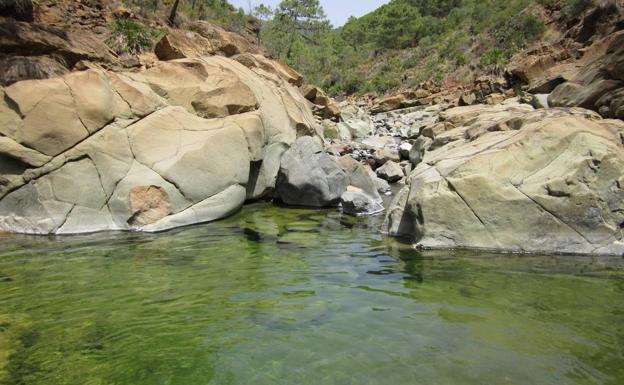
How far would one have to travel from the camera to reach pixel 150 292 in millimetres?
4793

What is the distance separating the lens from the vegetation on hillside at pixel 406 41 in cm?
3161

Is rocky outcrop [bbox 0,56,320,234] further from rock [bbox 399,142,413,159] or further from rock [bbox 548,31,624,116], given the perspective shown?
rock [bbox 399,142,413,159]

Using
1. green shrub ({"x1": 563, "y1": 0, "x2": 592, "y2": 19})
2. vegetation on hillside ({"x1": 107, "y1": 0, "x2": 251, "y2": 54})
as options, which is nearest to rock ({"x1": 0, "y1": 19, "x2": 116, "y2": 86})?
vegetation on hillside ({"x1": 107, "y1": 0, "x2": 251, "y2": 54})

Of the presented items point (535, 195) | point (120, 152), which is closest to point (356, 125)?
point (120, 152)

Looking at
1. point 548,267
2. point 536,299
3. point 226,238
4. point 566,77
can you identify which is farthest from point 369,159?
point 536,299

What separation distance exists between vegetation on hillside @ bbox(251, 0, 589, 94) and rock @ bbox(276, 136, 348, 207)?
72.7ft

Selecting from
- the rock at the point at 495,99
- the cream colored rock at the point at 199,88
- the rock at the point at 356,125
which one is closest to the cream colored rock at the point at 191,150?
the cream colored rock at the point at 199,88

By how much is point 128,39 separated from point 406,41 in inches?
1731

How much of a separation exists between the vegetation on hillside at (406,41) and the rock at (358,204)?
22570 mm

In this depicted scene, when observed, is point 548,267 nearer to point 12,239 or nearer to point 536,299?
point 536,299

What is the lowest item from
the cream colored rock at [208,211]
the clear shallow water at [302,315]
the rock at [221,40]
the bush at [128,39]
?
the clear shallow water at [302,315]

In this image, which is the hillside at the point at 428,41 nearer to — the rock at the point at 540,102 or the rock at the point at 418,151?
the rock at the point at 540,102

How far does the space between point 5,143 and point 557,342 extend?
8.42 m

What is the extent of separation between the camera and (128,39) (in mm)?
13461
